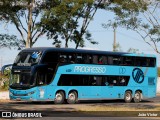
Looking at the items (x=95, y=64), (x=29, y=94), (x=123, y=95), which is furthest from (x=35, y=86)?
(x=123, y=95)

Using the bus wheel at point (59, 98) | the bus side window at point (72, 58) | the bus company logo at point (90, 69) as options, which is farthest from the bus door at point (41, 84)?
the bus company logo at point (90, 69)

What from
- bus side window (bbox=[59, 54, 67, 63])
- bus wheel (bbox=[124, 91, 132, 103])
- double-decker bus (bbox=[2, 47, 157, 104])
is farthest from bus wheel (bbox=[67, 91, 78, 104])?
bus wheel (bbox=[124, 91, 132, 103])

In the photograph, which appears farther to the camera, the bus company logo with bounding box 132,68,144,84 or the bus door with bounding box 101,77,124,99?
the bus company logo with bounding box 132,68,144,84

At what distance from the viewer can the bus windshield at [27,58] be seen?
29.6 metres

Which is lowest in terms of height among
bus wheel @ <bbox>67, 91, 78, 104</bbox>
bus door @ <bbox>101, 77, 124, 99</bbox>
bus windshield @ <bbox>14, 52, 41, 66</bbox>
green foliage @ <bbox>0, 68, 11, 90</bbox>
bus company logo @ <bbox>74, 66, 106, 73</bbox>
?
bus wheel @ <bbox>67, 91, 78, 104</bbox>

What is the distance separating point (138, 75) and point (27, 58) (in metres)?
9.18

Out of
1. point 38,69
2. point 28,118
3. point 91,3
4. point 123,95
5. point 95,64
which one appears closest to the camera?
point 28,118

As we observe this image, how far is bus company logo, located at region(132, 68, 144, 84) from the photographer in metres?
34.7

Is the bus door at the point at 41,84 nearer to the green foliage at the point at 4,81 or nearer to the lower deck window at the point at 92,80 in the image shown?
the lower deck window at the point at 92,80

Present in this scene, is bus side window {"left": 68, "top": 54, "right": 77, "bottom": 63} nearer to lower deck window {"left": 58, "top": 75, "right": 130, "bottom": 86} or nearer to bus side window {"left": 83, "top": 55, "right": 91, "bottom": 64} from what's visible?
bus side window {"left": 83, "top": 55, "right": 91, "bottom": 64}

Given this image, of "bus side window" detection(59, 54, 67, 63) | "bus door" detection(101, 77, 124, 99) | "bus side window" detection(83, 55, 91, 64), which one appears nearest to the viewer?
"bus side window" detection(59, 54, 67, 63)

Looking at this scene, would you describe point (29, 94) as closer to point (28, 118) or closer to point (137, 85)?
point (137, 85)

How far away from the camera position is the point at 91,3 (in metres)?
38.9

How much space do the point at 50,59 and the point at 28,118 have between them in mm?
12490
